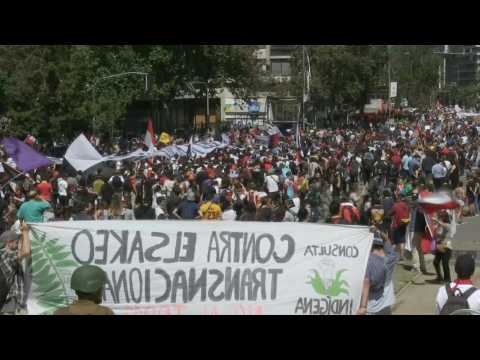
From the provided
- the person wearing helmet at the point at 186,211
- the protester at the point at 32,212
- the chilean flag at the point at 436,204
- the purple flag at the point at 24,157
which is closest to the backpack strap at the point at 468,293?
the chilean flag at the point at 436,204

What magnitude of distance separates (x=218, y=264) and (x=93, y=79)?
Answer: 1882 inches

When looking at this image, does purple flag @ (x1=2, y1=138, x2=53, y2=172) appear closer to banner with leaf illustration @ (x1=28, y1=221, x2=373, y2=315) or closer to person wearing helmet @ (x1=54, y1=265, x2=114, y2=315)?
banner with leaf illustration @ (x1=28, y1=221, x2=373, y2=315)

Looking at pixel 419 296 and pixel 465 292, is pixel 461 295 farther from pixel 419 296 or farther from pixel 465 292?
pixel 419 296

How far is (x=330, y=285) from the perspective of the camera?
9086 millimetres

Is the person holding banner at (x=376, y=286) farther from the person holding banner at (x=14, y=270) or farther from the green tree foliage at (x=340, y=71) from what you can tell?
the green tree foliage at (x=340, y=71)

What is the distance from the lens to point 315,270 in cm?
918

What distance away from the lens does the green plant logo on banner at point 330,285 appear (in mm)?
9031

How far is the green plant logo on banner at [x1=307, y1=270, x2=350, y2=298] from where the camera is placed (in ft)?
29.6

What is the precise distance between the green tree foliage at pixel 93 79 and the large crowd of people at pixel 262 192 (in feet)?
28.4

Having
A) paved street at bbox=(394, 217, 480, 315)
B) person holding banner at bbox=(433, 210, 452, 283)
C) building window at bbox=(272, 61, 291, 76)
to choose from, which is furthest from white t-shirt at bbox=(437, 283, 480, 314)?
building window at bbox=(272, 61, 291, 76)

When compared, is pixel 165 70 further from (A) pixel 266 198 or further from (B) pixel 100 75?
(A) pixel 266 198

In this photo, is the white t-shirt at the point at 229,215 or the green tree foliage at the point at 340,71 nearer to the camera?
the white t-shirt at the point at 229,215
